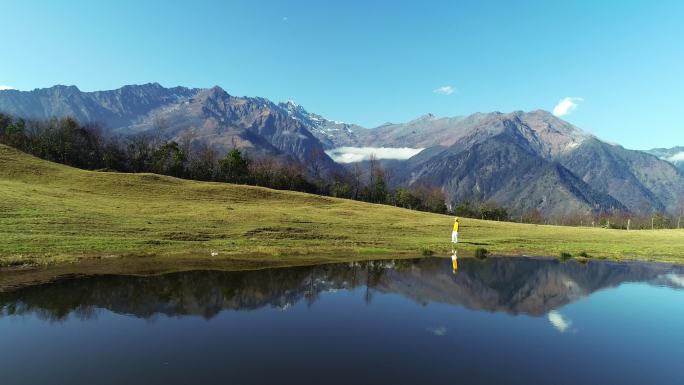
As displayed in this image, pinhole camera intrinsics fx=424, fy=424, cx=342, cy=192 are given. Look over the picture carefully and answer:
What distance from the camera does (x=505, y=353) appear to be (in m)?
17.0

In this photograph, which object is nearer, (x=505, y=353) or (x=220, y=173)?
(x=505, y=353)

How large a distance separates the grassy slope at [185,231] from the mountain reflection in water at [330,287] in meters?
5.24

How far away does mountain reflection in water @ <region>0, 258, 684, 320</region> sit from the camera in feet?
71.7

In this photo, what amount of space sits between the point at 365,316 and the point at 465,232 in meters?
50.9

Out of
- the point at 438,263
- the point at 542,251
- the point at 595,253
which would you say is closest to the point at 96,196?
the point at 438,263

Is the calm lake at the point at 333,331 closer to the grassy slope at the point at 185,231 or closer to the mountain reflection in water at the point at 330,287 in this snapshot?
the mountain reflection in water at the point at 330,287

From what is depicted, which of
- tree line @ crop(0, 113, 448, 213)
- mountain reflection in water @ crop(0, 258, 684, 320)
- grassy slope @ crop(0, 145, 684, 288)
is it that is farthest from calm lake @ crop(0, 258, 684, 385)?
tree line @ crop(0, 113, 448, 213)

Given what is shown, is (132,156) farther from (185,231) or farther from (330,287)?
Answer: (330,287)

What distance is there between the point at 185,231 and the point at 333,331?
1307 inches

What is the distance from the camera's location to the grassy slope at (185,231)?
36.4 metres

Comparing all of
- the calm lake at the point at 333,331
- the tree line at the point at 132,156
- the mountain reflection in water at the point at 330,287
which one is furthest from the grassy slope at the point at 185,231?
the tree line at the point at 132,156

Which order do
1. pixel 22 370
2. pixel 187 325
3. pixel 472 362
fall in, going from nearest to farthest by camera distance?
pixel 22 370 < pixel 472 362 < pixel 187 325

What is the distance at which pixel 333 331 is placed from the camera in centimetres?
1911

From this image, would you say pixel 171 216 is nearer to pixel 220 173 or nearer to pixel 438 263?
pixel 438 263
